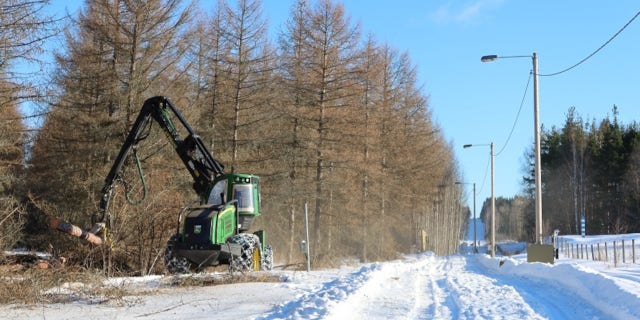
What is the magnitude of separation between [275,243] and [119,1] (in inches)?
666

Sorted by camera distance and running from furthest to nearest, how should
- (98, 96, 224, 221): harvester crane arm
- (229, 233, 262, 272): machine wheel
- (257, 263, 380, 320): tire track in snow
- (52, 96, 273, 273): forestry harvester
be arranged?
(98, 96, 224, 221): harvester crane arm < (229, 233, 262, 272): machine wheel < (52, 96, 273, 273): forestry harvester < (257, 263, 380, 320): tire track in snow

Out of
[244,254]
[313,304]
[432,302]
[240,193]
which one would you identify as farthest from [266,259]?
[313,304]

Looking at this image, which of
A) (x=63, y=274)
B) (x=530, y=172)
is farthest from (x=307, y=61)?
(x=530, y=172)

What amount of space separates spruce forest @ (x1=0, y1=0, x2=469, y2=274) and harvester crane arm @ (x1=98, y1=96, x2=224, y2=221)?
0.67 m

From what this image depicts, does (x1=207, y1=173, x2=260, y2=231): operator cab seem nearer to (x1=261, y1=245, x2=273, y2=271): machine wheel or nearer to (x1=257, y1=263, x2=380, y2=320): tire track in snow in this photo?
(x1=261, y1=245, x2=273, y2=271): machine wheel

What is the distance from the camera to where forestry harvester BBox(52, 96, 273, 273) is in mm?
15734

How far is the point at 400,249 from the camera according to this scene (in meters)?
52.8

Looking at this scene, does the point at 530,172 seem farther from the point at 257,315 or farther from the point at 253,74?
the point at 257,315

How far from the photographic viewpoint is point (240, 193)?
18375 mm

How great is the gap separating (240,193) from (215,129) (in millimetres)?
12143

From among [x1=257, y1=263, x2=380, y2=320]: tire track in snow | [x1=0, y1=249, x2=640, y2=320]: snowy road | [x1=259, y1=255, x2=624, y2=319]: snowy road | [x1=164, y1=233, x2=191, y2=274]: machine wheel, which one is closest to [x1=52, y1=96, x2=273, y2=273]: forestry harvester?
[x1=164, y1=233, x2=191, y2=274]: machine wheel

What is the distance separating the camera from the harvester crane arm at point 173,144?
54.9 feet

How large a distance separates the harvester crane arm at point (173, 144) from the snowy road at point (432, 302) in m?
5.95

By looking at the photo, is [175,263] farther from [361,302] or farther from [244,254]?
[361,302]
